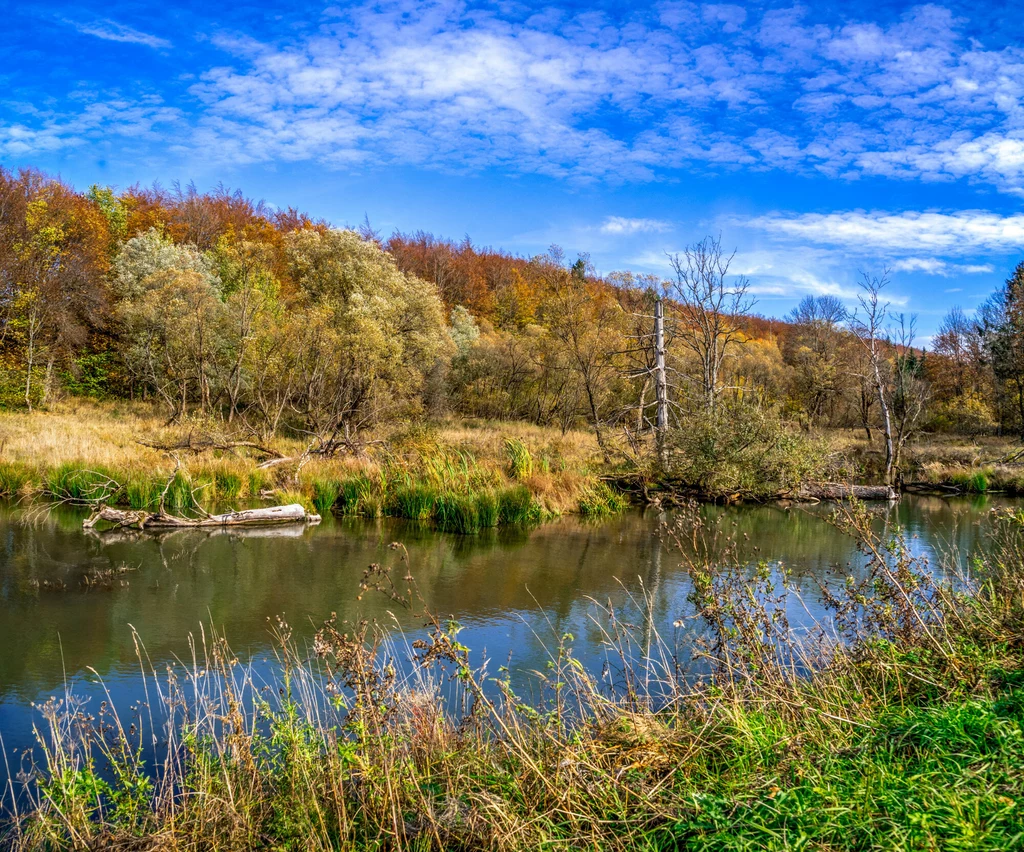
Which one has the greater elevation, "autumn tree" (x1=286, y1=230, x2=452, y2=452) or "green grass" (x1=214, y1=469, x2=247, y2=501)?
"autumn tree" (x1=286, y1=230, x2=452, y2=452)

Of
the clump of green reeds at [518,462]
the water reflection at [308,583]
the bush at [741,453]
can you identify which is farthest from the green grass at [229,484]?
the bush at [741,453]

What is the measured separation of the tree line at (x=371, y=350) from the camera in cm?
2294

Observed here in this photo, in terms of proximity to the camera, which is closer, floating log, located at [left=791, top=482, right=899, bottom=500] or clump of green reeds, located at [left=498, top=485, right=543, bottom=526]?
clump of green reeds, located at [left=498, top=485, right=543, bottom=526]

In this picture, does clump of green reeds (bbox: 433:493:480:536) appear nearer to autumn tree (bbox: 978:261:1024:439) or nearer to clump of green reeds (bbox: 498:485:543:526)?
clump of green reeds (bbox: 498:485:543:526)

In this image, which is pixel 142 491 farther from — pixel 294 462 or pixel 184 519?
pixel 294 462

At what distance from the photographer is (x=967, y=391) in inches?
1538

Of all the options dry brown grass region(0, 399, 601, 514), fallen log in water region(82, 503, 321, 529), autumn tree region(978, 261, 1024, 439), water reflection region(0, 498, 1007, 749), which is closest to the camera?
water reflection region(0, 498, 1007, 749)

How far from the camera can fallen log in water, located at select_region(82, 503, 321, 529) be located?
42.9 feet

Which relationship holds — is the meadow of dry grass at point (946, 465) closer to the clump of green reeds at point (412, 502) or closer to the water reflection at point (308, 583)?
the water reflection at point (308, 583)

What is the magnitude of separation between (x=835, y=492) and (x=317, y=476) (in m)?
12.5

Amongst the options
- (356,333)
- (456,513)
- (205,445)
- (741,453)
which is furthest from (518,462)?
(356,333)

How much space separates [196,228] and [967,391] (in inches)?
1656

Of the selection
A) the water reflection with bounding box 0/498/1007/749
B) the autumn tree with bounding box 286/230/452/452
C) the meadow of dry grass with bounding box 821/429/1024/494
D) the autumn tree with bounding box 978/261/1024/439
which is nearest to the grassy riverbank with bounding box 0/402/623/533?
the water reflection with bounding box 0/498/1007/749

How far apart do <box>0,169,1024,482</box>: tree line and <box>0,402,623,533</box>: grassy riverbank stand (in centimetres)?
184
